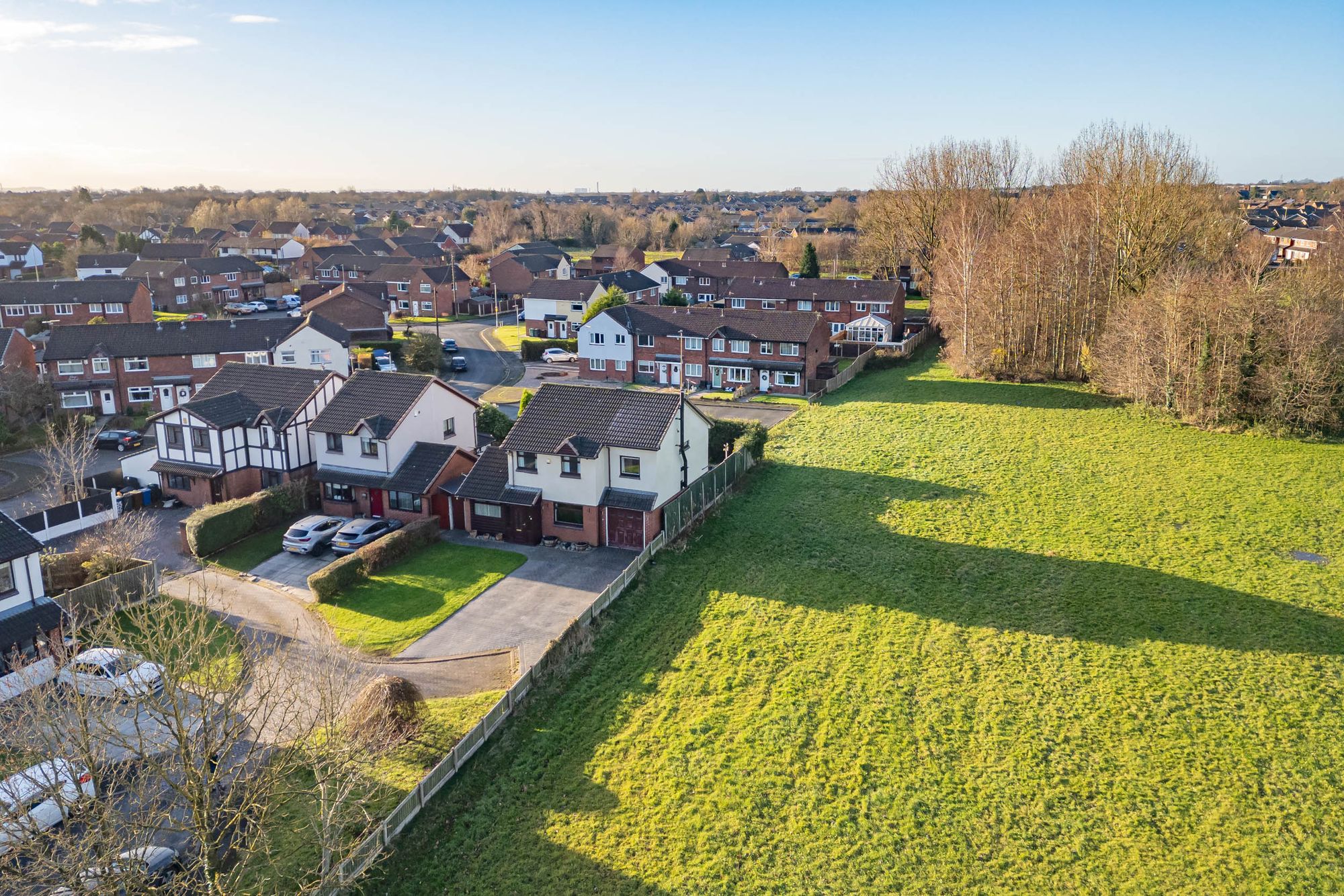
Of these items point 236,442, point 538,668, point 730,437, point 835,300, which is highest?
point 835,300

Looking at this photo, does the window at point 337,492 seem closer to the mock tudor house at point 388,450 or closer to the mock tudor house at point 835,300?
the mock tudor house at point 388,450

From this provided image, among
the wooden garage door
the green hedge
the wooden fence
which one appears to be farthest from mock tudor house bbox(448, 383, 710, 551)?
the green hedge

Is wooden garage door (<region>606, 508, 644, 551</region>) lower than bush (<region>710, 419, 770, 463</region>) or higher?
lower

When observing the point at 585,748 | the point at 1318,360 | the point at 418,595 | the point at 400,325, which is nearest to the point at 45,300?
the point at 400,325

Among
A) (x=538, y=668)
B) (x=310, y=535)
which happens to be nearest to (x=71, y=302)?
(x=310, y=535)

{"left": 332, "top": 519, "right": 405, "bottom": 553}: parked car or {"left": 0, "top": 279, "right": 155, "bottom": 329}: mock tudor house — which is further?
{"left": 0, "top": 279, "right": 155, "bottom": 329}: mock tudor house

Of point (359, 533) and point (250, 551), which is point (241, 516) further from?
point (359, 533)

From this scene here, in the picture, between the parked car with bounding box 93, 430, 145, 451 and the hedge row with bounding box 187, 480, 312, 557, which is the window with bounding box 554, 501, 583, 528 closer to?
the hedge row with bounding box 187, 480, 312, 557
